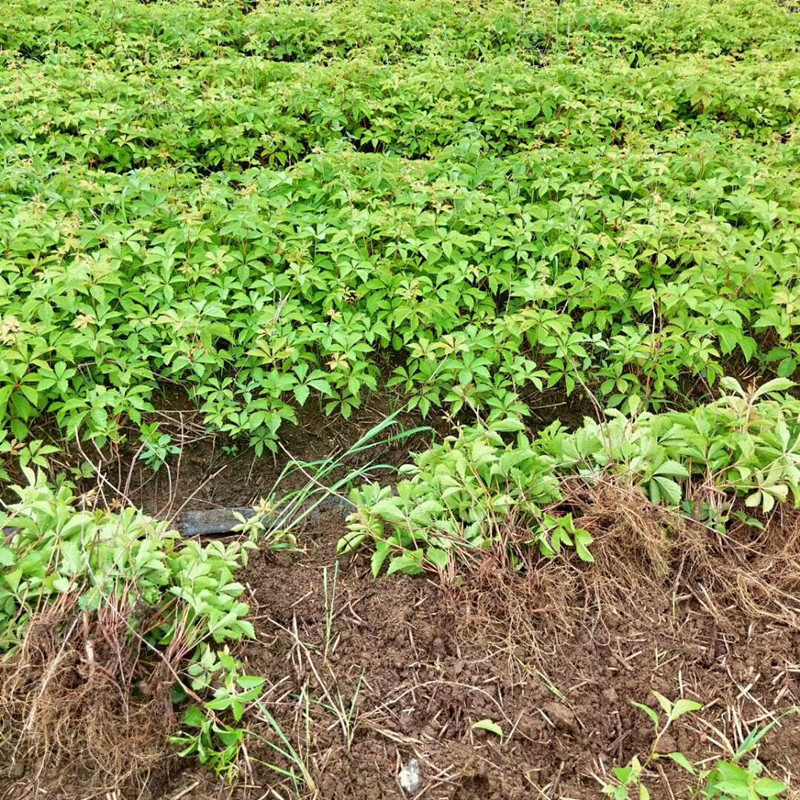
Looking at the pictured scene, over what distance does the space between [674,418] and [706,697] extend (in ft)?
3.29

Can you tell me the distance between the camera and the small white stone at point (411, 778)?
70.0 inches

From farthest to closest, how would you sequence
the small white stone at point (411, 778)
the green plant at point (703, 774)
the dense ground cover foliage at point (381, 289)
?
the dense ground cover foliage at point (381, 289), the small white stone at point (411, 778), the green plant at point (703, 774)

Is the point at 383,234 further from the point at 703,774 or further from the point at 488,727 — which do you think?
the point at 703,774

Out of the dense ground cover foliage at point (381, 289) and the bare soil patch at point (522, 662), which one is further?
the dense ground cover foliage at point (381, 289)

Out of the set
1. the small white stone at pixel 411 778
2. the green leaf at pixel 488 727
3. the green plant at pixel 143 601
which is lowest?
the small white stone at pixel 411 778

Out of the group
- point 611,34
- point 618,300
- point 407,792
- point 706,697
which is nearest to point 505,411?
point 618,300

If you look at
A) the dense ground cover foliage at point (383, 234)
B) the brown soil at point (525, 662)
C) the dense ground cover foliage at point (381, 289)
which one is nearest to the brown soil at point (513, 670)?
the brown soil at point (525, 662)

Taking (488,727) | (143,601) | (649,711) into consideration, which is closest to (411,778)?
(488,727)

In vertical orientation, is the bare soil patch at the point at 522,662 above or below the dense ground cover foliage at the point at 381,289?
below

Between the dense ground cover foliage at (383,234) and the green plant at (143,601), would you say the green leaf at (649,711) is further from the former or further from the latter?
the dense ground cover foliage at (383,234)

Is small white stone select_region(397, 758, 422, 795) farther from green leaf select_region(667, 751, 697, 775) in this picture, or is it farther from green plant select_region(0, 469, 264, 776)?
green leaf select_region(667, 751, 697, 775)

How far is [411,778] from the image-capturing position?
1.79 metres

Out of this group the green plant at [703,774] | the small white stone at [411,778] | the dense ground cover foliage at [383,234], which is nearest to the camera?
the green plant at [703,774]

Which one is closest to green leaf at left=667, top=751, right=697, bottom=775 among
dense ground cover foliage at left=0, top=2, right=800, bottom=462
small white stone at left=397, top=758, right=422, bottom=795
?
small white stone at left=397, top=758, right=422, bottom=795
